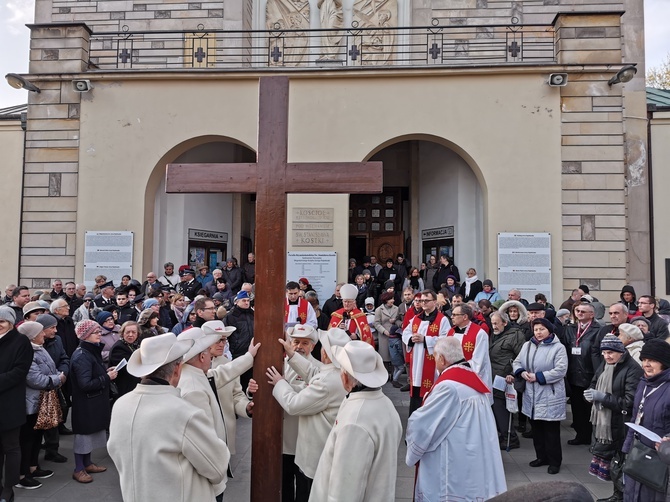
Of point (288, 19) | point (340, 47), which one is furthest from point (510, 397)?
point (288, 19)

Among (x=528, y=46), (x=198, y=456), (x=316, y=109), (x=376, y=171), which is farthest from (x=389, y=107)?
(x=198, y=456)

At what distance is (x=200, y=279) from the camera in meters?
13.0

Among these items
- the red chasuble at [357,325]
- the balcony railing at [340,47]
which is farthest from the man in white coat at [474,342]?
the balcony railing at [340,47]

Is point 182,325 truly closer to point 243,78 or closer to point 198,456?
point 198,456

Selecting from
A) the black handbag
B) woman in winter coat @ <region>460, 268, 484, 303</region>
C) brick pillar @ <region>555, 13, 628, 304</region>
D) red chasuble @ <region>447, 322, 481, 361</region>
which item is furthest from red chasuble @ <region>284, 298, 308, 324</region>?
brick pillar @ <region>555, 13, 628, 304</region>

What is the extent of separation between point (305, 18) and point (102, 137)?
7.34 metres

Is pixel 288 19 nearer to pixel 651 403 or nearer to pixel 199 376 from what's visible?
pixel 199 376

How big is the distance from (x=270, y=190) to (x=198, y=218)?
40.5 feet

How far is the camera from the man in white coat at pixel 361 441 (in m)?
2.85

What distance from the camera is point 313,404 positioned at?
3617 mm

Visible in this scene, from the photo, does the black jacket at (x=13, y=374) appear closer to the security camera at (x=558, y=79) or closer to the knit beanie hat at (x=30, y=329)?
the knit beanie hat at (x=30, y=329)

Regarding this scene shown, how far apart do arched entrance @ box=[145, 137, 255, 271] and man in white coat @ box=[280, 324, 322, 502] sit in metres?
10.5

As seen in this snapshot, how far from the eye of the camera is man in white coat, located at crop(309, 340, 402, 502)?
2850 mm

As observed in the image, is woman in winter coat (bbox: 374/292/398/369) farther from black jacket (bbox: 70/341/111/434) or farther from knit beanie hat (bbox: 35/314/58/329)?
knit beanie hat (bbox: 35/314/58/329)
